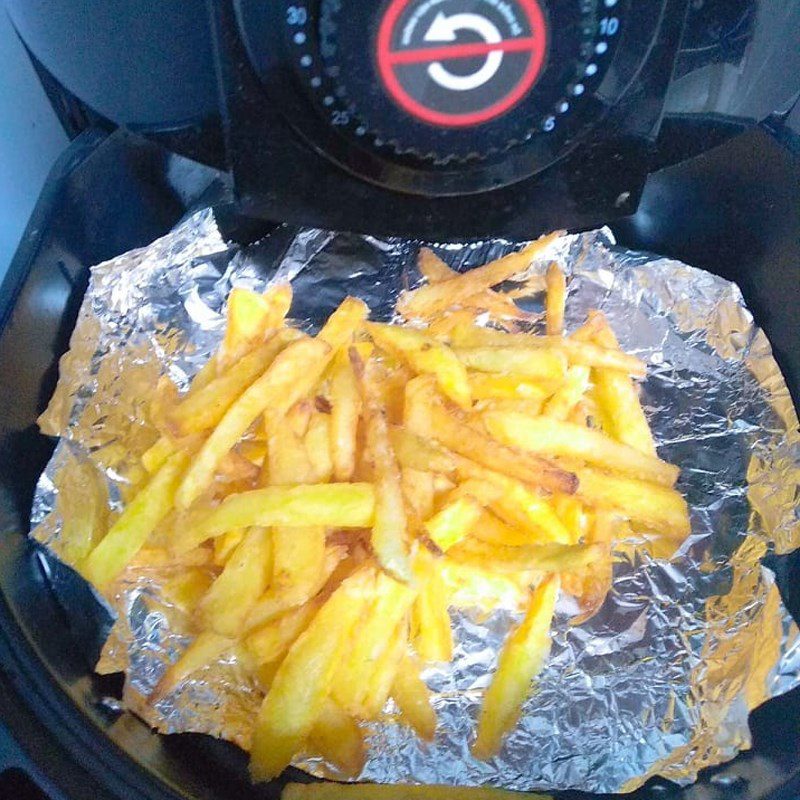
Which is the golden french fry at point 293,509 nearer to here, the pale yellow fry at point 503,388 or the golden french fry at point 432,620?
the golden french fry at point 432,620

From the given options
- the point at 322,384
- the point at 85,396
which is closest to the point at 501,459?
the point at 322,384

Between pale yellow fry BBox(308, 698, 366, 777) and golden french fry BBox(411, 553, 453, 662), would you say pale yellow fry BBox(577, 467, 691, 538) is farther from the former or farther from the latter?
pale yellow fry BBox(308, 698, 366, 777)

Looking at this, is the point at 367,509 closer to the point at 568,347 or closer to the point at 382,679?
the point at 382,679

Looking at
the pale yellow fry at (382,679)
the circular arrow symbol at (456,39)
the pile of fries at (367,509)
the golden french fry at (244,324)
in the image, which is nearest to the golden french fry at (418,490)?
the pile of fries at (367,509)

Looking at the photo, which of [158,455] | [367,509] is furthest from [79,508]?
[367,509]

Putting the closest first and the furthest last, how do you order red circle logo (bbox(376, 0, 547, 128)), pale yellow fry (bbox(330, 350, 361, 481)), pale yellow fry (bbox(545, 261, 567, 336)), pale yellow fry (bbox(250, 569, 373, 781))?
red circle logo (bbox(376, 0, 547, 128)) < pale yellow fry (bbox(250, 569, 373, 781)) < pale yellow fry (bbox(330, 350, 361, 481)) < pale yellow fry (bbox(545, 261, 567, 336))

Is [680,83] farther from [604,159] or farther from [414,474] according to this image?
[414,474]

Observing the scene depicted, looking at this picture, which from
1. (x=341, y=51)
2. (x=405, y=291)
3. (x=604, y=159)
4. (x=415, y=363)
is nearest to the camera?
(x=341, y=51)

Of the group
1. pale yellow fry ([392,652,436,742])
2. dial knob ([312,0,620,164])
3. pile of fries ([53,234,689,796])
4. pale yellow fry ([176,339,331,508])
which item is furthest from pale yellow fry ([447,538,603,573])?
dial knob ([312,0,620,164])
